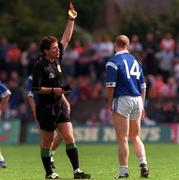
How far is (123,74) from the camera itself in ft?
51.4

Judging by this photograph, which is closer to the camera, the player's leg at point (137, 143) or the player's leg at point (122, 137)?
the player's leg at point (122, 137)

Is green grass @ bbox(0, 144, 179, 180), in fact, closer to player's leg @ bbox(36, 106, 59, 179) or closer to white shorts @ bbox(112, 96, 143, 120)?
player's leg @ bbox(36, 106, 59, 179)

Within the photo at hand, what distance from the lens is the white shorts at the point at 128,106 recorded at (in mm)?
15680

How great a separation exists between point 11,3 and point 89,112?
17097 mm

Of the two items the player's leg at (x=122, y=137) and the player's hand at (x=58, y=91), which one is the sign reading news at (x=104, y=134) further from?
the player's hand at (x=58, y=91)

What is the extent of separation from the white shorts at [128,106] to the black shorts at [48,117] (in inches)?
37.4

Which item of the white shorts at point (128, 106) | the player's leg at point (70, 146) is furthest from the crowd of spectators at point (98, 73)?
the player's leg at point (70, 146)

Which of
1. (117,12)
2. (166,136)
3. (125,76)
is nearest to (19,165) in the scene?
(125,76)

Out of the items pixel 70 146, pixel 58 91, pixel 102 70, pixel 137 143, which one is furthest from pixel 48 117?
pixel 102 70

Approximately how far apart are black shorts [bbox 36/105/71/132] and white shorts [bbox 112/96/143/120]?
951 mm

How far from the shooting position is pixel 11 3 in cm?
5178

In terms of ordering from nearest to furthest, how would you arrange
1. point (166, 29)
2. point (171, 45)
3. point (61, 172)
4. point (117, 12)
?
point (61, 172), point (171, 45), point (166, 29), point (117, 12)

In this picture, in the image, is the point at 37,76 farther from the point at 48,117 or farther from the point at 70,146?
the point at 70,146

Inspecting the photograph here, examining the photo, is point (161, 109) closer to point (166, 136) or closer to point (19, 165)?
point (166, 136)
